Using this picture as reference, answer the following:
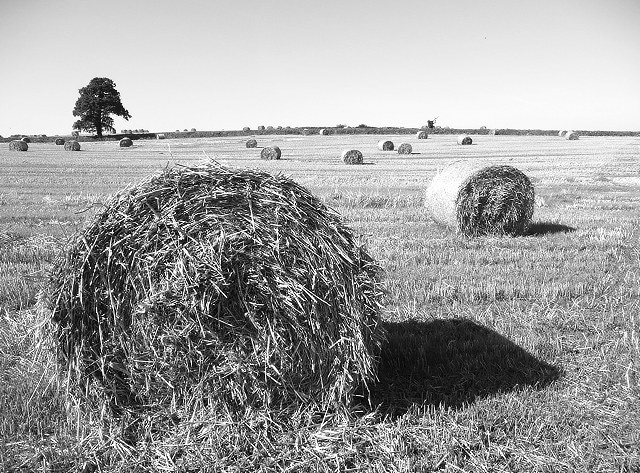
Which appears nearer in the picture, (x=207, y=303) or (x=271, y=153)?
(x=207, y=303)

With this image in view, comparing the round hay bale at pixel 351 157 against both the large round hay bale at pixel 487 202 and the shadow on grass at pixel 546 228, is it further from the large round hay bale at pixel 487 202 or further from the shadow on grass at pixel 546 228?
the large round hay bale at pixel 487 202

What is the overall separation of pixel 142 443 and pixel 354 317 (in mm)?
1679

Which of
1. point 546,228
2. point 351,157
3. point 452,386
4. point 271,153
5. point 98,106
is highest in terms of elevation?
point 98,106

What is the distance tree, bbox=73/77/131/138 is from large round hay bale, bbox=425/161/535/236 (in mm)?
80577

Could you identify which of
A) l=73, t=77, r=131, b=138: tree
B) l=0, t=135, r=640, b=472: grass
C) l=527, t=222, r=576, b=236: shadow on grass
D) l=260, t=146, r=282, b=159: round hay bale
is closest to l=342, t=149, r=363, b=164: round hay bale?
l=260, t=146, r=282, b=159: round hay bale

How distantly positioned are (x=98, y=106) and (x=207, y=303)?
286 ft

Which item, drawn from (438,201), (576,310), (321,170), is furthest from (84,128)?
(576,310)

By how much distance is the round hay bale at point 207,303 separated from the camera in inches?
139

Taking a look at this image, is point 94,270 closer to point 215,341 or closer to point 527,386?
point 215,341

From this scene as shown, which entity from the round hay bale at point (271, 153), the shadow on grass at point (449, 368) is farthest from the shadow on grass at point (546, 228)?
the round hay bale at point (271, 153)

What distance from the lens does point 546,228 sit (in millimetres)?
10953

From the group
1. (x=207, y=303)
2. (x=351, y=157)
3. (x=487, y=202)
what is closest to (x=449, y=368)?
(x=207, y=303)

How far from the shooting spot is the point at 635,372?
4.38m

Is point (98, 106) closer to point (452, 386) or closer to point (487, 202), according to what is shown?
point (487, 202)
